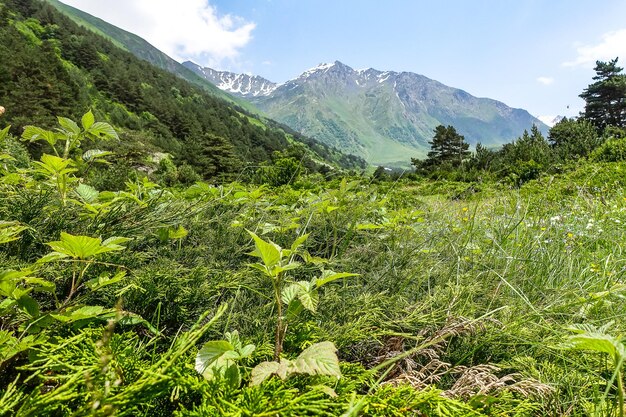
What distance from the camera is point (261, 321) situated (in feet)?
3.09

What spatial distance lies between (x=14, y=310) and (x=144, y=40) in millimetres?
220610

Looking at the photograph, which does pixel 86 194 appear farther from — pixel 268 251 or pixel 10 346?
pixel 268 251

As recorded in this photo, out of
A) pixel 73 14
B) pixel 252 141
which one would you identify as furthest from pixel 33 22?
pixel 73 14

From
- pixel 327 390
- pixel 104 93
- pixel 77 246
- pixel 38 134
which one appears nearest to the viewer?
pixel 327 390

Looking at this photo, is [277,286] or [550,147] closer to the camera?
[277,286]

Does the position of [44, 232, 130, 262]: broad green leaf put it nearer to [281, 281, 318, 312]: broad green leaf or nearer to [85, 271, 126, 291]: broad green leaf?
[85, 271, 126, 291]: broad green leaf

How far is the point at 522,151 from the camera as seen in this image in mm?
16828

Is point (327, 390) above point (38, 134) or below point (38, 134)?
below

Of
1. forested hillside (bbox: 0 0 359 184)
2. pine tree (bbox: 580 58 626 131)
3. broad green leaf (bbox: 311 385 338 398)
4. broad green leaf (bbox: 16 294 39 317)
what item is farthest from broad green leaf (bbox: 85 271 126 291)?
pine tree (bbox: 580 58 626 131)

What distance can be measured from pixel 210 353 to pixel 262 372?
11 cm

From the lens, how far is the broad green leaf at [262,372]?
587 mm

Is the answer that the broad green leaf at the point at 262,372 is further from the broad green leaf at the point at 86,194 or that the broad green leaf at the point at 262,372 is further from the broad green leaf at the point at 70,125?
the broad green leaf at the point at 70,125

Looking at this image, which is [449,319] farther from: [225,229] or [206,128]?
[206,128]

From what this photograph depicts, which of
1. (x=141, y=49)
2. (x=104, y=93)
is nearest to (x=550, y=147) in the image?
(x=104, y=93)
